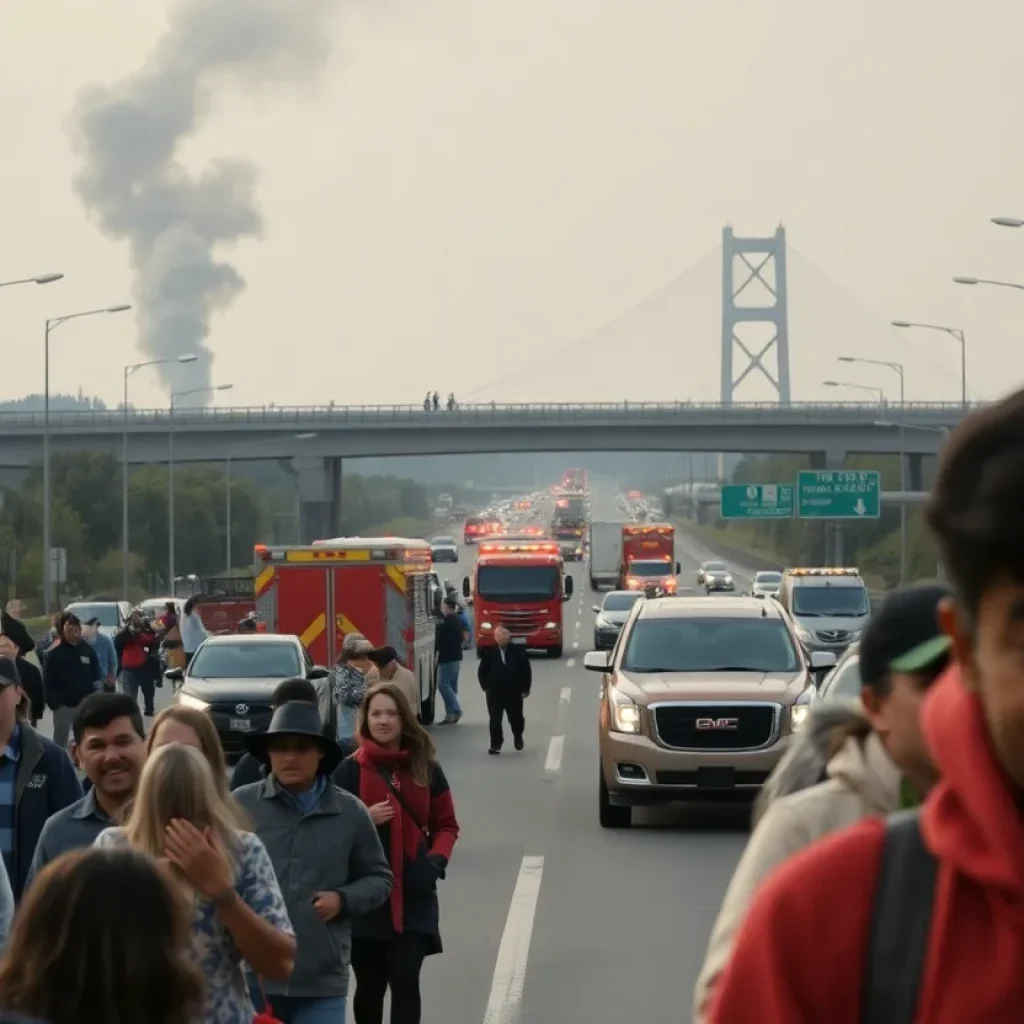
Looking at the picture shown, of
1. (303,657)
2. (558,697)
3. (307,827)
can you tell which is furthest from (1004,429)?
(558,697)

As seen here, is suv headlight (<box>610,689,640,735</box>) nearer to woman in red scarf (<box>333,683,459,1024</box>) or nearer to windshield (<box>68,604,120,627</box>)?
woman in red scarf (<box>333,683,459,1024</box>)

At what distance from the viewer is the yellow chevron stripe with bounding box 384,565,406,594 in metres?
32.7

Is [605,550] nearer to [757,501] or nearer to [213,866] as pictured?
[757,501]

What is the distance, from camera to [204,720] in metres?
6.73

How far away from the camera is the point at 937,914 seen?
1848 mm

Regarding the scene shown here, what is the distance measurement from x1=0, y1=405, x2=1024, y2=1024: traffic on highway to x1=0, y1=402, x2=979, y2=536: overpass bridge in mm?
53477

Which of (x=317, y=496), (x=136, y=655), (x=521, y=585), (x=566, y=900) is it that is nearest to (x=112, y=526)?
(x=317, y=496)

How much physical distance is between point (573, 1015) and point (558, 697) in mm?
29155

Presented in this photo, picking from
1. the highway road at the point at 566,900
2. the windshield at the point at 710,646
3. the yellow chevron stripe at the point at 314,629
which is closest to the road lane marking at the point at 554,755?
the highway road at the point at 566,900

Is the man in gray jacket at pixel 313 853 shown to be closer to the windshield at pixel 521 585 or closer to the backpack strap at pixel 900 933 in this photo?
the backpack strap at pixel 900 933

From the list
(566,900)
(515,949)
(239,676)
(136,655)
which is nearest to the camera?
(515,949)

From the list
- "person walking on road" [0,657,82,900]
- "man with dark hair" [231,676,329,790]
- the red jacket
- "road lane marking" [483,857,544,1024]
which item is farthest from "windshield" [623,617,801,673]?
the red jacket

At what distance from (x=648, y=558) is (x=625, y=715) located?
64.8 meters

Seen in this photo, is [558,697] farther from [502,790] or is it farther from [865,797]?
[865,797]
